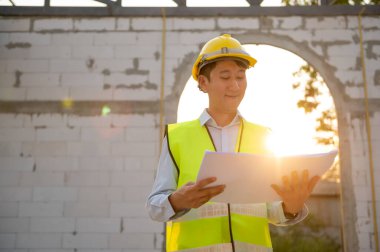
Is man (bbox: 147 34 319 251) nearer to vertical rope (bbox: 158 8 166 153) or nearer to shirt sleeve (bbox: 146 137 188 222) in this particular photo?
shirt sleeve (bbox: 146 137 188 222)

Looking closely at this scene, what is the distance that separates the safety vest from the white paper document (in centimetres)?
18

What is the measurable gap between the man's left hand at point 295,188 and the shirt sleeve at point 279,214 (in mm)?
154

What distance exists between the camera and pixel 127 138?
5.25m

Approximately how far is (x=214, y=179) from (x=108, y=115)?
4.05 meters

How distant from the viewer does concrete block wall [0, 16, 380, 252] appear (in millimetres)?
5055

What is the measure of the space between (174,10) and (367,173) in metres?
3.31

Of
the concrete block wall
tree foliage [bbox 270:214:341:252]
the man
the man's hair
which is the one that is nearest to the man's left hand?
the man

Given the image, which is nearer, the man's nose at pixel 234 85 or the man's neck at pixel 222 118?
the man's nose at pixel 234 85

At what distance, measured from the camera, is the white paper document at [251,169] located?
141 cm

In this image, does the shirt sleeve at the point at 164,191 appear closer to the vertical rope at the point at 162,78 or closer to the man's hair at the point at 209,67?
the man's hair at the point at 209,67

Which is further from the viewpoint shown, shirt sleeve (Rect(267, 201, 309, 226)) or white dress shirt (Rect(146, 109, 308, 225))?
shirt sleeve (Rect(267, 201, 309, 226))

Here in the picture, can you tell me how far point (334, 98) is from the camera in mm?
5398

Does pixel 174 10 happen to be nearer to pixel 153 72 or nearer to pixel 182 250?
pixel 153 72

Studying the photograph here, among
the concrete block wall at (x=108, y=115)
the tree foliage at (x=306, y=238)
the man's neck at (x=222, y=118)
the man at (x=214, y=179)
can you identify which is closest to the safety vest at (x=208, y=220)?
the man at (x=214, y=179)
